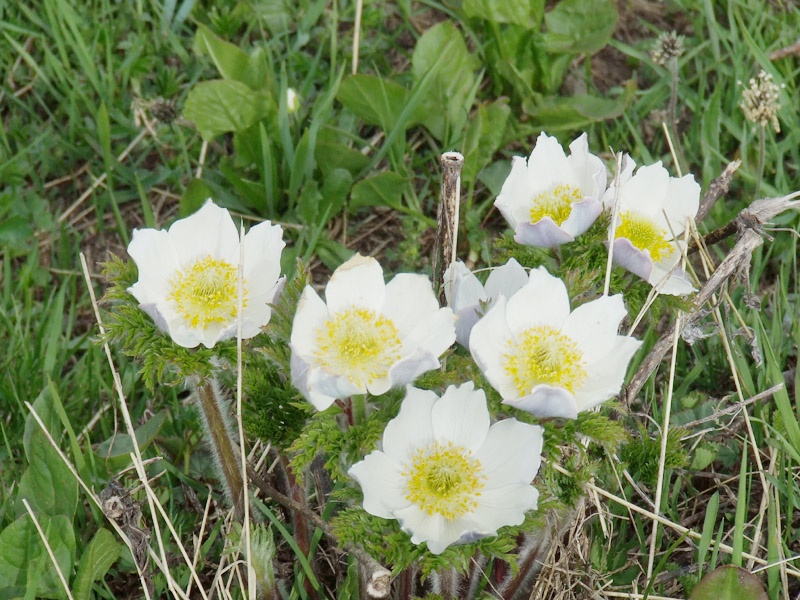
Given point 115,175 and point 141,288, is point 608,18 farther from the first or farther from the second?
point 141,288

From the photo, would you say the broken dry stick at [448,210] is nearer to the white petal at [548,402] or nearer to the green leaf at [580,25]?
the white petal at [548,402]

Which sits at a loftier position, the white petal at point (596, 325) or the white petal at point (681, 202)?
the white petal at point (681, 202)

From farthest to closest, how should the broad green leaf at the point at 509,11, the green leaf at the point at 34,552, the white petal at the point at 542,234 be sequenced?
1. the broad green leaf at the point at 509,11
2. the green leaf at the point at 34,552
3. the white petal at the point at 542,234

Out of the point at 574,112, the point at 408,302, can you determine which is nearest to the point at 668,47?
the point at 574,112

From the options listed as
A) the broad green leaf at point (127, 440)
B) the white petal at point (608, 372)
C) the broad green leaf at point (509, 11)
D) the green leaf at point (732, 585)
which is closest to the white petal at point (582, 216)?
the white petal at point (608, 372)

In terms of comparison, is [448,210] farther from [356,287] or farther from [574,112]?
[574,112]

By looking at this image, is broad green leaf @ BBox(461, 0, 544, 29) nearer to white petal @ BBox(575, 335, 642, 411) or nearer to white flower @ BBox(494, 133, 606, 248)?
white flower @ BBox(494, 133, 606, 248)

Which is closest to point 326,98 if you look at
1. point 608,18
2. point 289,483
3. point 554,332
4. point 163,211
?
point 163,211
